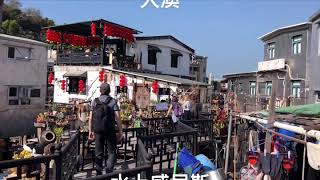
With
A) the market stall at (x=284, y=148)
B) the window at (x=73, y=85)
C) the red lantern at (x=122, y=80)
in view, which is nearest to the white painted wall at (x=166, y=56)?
the red lantern at (x=122, y=80)

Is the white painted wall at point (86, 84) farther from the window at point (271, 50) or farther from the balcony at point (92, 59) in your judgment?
the window at point (271, 50)

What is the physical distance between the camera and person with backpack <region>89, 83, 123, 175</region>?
289 inches

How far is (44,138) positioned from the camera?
374 inches

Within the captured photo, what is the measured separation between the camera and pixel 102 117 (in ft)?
24.0

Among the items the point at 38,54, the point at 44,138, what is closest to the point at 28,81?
the point at 38,54

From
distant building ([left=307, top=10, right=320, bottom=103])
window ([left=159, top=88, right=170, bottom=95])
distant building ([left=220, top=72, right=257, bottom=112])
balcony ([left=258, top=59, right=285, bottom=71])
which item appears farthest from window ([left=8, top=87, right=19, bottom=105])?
distant building ([left=307, top=10, right=320, bottom=103])

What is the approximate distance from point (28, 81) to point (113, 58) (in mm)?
6121

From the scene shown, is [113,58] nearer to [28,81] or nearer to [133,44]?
[133,44]

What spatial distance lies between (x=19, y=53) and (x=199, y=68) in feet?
84.5

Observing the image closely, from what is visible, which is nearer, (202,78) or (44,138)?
(44,138)

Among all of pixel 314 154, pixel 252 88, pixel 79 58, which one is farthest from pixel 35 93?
pixel 314 154

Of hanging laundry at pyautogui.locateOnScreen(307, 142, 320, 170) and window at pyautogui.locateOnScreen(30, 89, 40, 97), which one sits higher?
window at pyautogui.locateOnScreen(30, 89, 40, 97)

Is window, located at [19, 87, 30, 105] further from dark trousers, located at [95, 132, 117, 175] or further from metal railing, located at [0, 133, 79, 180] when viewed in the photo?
metal railing, located at [0, 133, 79, 180]

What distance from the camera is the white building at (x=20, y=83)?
79.5 feet
